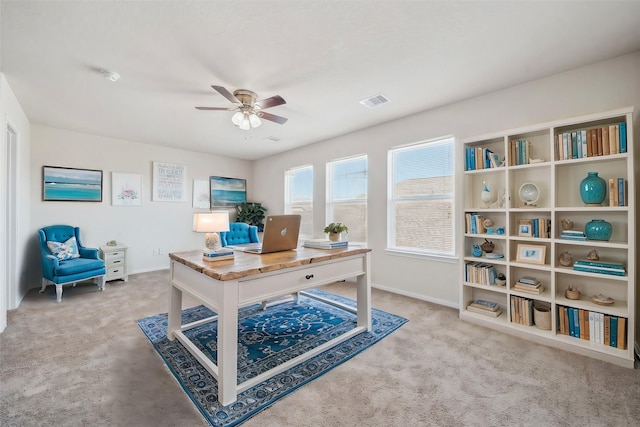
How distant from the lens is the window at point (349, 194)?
4.47 meters

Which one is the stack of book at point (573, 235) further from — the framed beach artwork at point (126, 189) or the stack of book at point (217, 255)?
the framed beach artwork at point (126, 189)

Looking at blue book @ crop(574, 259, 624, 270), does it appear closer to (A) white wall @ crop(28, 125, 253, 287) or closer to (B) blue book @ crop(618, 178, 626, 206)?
(B) blue book @ crop(618, 178, 626, 206)

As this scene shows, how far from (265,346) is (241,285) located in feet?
3.20

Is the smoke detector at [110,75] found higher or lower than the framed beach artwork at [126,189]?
higher

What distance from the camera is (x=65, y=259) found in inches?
153

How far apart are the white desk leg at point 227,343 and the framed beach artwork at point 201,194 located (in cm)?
475

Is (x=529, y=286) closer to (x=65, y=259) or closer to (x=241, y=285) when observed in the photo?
(x=241, y=285)

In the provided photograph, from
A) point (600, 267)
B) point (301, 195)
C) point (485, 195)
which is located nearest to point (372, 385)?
point (600, 267)

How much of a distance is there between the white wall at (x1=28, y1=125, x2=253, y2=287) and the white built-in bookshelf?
5.24 meters

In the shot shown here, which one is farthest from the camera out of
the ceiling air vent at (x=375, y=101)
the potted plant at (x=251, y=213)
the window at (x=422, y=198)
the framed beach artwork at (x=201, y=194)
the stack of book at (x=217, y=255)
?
A: the potted plant at (x=251, y=213)

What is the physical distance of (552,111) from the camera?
268 centimetres

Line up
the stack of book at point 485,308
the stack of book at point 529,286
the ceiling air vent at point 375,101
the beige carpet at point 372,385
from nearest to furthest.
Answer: the beige carpet at point 372,385, the stack of book at point 529,286, the stack of book at point 485,308, the ceiling air vent at point 375,101

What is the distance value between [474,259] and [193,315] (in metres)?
3.22

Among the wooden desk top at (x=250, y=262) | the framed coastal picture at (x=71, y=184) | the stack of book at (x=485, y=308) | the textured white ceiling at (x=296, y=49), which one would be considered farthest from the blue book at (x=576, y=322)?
the framed coastal picture at (x=71, y=184)
